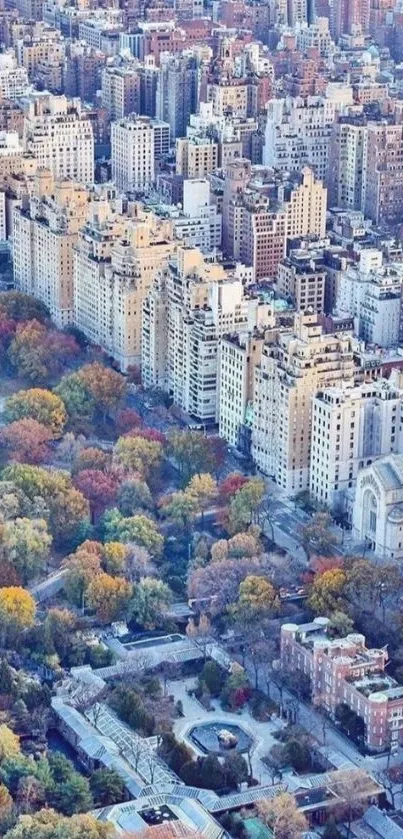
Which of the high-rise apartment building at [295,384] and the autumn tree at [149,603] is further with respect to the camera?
the high-rise apartment building at [295,384]

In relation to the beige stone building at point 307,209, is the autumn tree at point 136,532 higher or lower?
lower

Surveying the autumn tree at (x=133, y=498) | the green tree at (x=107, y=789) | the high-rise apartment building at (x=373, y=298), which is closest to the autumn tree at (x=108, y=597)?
the autumn tree at (x=133, y=498)

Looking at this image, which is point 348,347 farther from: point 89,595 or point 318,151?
point 318,151

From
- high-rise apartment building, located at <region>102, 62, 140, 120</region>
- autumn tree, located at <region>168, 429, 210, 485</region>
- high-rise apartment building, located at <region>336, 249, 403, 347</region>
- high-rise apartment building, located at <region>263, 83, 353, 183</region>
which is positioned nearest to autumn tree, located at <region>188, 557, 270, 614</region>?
autumn tree, located at <region>168, 429, 210, 485</region>

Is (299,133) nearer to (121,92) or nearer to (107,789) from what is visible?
(121,92)

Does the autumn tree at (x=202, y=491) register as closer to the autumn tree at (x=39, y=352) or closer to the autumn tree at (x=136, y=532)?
the autumn tree at (x=136, y=532)

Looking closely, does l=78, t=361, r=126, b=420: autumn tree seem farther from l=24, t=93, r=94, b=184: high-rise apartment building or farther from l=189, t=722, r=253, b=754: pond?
l=24, t=93, r=94, b=184: high-rise apartment building
